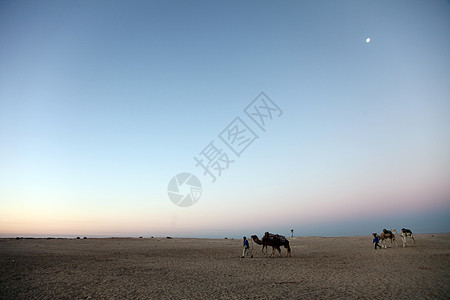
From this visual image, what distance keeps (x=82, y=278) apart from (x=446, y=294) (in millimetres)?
17598

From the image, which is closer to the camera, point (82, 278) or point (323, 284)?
point (323, 284)

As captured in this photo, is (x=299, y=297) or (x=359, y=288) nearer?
(x=299, y=297)

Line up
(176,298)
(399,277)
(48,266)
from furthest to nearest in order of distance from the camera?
(48,266) → (399,277) → (176,298)

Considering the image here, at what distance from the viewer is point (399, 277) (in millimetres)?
15250

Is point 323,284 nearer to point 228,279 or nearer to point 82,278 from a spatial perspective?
point 228,279

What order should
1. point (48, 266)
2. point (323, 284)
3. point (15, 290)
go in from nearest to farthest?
point (15, 290) < point (323, 284) < point (48, 266)

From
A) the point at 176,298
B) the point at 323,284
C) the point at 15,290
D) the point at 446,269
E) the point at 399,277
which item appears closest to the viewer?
the point at 176,298

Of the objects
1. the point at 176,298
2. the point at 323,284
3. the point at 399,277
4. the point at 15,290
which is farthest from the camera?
the point at 399,277

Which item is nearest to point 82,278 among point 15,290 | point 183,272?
point 15,290

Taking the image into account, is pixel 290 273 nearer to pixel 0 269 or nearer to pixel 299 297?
pixel 299 297

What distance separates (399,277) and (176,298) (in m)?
12.2

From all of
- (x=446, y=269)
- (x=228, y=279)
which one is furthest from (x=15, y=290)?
(x=446, y=269)

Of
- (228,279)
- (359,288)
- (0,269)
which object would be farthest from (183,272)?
(0,269)

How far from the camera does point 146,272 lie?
17594mm
